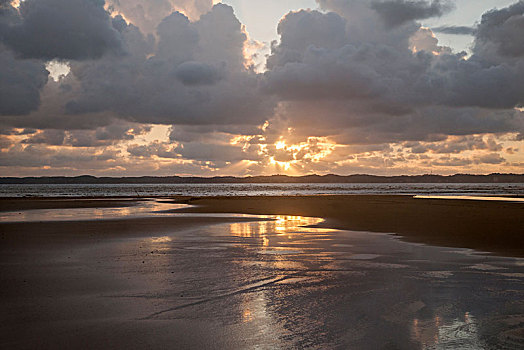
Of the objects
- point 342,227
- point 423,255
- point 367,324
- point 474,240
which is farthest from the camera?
point 342,227

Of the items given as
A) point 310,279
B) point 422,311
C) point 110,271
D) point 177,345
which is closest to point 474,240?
point 310,279

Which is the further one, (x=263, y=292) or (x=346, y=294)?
(x=263, y=292)

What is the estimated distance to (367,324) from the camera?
30.9ft

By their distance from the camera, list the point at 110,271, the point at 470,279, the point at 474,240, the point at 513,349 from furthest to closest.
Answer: the point at 474,240 → the point at 110,271 → the point at 470,279 → the point at 513,349

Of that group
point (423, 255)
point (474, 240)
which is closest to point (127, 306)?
point (423, 255)

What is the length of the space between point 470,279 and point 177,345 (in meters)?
9.26

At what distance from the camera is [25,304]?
11.1m

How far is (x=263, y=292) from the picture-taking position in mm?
12078

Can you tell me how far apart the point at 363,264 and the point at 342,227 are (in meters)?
13.6

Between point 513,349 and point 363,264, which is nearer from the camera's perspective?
point 513,349

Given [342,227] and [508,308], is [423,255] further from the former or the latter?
[342,227]

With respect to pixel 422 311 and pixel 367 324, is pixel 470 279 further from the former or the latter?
pixel 367 324

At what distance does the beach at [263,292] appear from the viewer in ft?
28.6

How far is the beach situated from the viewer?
8.70 m
